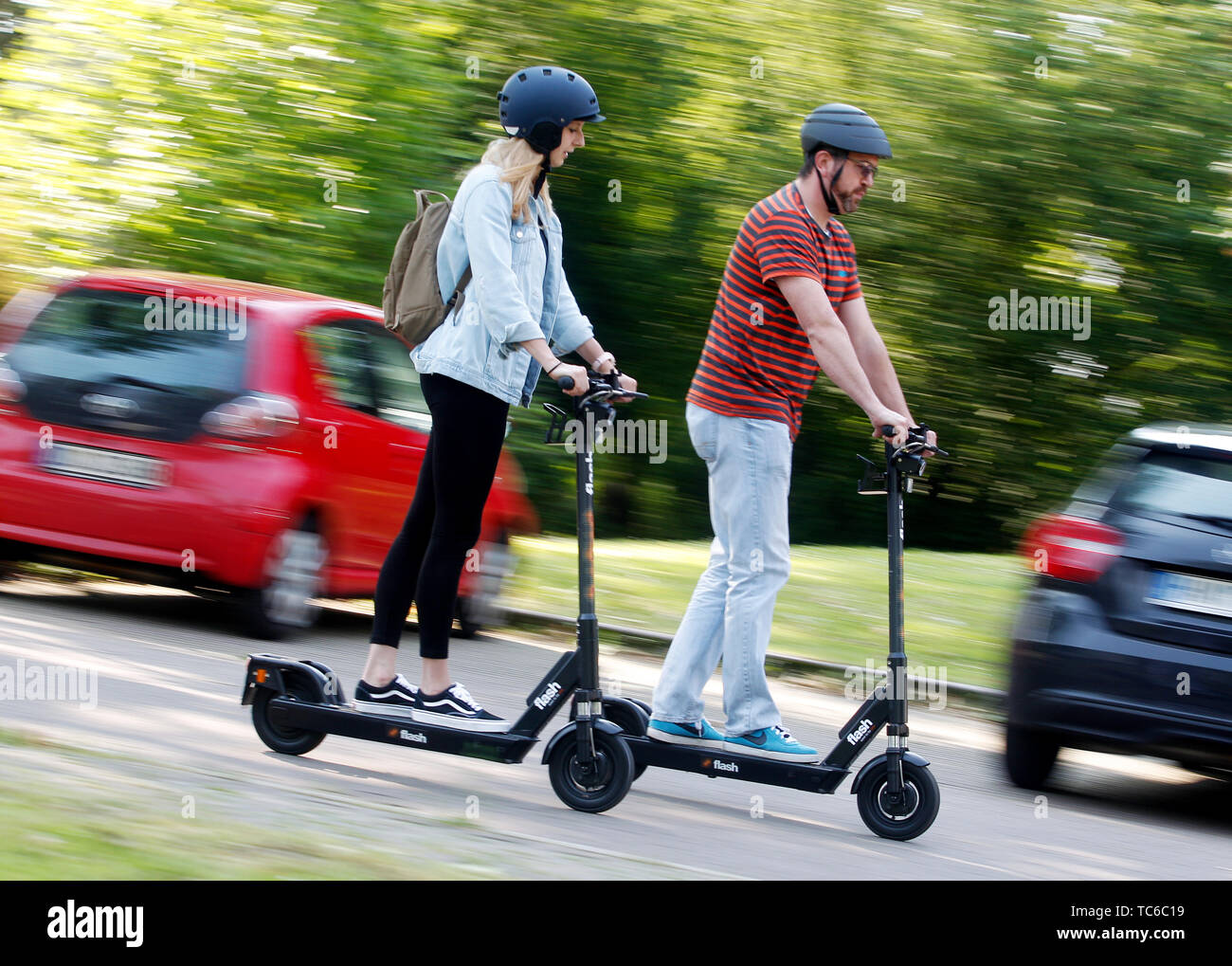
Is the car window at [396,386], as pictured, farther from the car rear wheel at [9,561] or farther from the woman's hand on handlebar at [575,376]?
the woman's hand on handlebar at [575,376]

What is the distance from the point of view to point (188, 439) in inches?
306

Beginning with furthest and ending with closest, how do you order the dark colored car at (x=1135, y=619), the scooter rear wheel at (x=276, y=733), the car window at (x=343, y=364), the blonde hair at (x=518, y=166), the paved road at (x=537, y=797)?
the car window at (x=343, y=364) → the dark colored car at (x=1135, y=619) → the scooter rear wheel at (x=276, y=733) → the blonde hair at (x=518, y=166) → the paved road at (x=537, y=797)

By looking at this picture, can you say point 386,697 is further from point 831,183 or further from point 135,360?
point 135,360

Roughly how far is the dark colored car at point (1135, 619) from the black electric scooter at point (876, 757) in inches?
43.5

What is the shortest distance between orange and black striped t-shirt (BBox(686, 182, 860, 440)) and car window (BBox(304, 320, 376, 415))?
3.13m

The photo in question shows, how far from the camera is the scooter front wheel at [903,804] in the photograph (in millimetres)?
5230

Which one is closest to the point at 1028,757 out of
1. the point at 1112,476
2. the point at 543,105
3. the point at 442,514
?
the point at 1112,476

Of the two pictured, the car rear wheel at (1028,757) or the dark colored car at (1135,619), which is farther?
the car rear wheel at (1028,757)

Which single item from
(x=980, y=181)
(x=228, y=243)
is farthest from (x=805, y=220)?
(x=980, y=181)

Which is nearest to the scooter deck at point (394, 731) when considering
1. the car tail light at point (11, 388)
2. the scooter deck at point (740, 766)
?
the scooter deck at point (740, 766)

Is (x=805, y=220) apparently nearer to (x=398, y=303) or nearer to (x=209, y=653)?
(x=398, y=303)

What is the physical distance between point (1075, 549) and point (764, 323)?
1.67 metres

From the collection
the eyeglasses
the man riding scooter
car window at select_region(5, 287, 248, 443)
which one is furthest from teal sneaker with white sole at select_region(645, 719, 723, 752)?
car window at select_region(5, 287, 248, 443)
